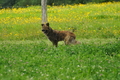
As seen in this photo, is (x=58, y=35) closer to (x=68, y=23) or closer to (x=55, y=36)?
(x=55, y=36)

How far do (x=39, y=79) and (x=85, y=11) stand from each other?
19322mm

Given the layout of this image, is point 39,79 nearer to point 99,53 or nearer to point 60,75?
point 60,75

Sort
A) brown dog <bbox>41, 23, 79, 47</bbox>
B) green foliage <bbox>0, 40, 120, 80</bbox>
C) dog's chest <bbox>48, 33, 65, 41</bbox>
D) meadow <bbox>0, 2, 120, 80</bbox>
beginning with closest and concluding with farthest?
green foliage <bbox>0, 40, 120, 80</bbox> < meadow <bbox>0, 2, 120, 80</bbox> < brown dog <bbox>41, 23, 79, 47</bbox> < dog's chest <bbox>48, 33, 65, 41</bbox>

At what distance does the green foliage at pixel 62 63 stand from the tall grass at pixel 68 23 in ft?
23.0

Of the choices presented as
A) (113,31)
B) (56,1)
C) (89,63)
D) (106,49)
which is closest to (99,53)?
(106,49)

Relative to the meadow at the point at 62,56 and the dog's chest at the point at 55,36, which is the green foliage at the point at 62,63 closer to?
the meadow at the point at 62,56

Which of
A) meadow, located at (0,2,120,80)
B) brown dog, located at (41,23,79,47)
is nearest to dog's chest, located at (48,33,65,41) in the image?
brown dog, located at (41,23,79,47)

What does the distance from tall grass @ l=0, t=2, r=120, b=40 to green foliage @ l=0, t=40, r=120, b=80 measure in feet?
23.0

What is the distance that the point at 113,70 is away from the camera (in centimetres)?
826

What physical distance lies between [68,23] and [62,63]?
1238 centimetres

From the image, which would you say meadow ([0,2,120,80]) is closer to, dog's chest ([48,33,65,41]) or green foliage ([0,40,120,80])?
green foliage ([0,40,120,80])

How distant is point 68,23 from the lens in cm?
2147

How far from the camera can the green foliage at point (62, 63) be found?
781 centimetres

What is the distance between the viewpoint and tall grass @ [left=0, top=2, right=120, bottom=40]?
62.4 ft
